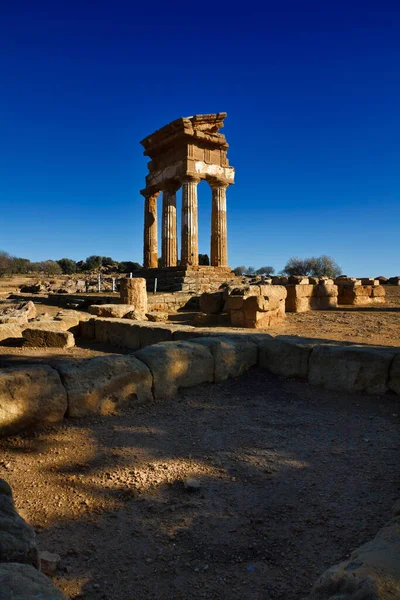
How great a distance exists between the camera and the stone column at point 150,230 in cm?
2291

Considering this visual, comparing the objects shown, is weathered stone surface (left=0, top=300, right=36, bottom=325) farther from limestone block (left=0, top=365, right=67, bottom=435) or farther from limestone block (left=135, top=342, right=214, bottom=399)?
limestone block (left=0, top=365, right=67, bottom=435)

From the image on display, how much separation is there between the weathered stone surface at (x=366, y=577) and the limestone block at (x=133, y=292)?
1033 centimetres

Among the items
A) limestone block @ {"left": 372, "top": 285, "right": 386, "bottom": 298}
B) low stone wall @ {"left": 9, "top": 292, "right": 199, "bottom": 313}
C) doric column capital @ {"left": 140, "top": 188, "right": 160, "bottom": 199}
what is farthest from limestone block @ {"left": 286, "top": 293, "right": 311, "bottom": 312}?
doric column capital @ {"left": 140, "top": 188, "right": 160, "bottom": 199}

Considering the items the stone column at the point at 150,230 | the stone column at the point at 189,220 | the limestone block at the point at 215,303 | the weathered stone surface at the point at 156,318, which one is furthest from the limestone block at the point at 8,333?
the stone column at the point at 150,230

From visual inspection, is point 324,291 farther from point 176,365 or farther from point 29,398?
point 29,398

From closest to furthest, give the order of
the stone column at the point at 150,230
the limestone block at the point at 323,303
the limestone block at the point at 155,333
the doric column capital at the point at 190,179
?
the limestone block at the point at 155,333 < the limestone block at the point at 323,303 < the doric column capital at the point at 190,179 < the stone column at the point at 150,230

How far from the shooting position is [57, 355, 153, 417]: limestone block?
3480 mm

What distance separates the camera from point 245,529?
2.12 m

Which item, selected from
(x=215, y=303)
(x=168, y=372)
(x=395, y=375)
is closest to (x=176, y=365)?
(x=168, y=372)

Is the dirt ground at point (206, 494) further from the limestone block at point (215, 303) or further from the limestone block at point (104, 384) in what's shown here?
the limestone block at point (215, 303)

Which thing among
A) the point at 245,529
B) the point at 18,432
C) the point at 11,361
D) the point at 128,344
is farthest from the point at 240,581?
the point at 128,344

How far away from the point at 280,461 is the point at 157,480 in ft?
2.94

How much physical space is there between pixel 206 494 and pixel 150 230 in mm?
21398

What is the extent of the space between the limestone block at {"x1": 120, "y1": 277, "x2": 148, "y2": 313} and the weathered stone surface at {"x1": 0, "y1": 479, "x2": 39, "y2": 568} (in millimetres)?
10001
